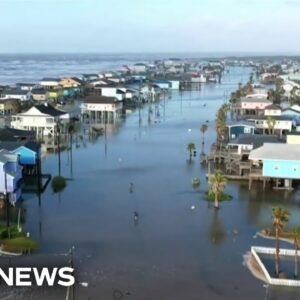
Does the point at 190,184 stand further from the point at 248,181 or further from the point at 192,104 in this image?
the point at 192,104

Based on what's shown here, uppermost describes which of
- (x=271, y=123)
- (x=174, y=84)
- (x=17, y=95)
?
(x=271, y=123)

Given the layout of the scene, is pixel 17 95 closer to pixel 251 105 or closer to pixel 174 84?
pixel 251 105

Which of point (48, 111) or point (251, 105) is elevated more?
point (48, 111)

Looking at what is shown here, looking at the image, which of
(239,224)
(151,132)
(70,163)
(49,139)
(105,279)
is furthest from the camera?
(151,132)

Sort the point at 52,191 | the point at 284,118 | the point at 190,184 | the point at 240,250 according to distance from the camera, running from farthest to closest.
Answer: the point at 284,118 < the point at 190,184 < the point at 52,191 < the point at 240,250

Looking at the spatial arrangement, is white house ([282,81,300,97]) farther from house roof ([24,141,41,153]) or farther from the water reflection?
the water reflection

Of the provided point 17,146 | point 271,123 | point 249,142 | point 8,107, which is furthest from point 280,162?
point 8,107

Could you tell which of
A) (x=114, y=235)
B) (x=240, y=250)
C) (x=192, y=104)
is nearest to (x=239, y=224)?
(x=240, y=250)

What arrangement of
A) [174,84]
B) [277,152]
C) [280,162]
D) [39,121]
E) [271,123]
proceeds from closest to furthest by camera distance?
1. [280,162]
2. [277,152]
3. [271,123]
4. [39,121]
5. [174,84]
